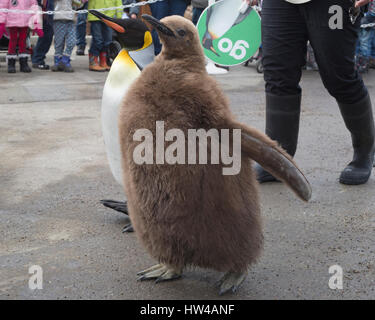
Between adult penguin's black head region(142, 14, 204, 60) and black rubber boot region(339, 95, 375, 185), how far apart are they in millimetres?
1536

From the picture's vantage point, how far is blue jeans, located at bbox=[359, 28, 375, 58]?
7.86m

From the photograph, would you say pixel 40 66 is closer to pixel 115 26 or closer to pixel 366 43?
pixel 366 43

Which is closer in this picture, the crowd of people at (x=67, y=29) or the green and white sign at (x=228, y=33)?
the green and white sign at (x=228, y=33)

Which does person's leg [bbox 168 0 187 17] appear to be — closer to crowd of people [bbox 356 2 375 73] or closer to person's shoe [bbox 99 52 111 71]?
person's shoe [bbox 99 52 111 71]

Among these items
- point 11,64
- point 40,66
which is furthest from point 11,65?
point 40,66

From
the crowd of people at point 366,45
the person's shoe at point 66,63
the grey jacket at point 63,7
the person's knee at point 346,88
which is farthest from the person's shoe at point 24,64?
the person's knee at point 346,88

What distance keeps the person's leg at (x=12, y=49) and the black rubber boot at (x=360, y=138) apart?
226 inches

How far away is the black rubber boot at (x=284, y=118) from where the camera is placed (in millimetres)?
3289

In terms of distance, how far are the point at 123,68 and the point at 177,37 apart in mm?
748

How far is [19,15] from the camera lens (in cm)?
762

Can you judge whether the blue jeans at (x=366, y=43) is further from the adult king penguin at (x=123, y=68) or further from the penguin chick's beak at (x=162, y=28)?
the penguin chick's beak at (x=162, y=28)

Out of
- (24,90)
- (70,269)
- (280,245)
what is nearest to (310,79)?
(24,90)
